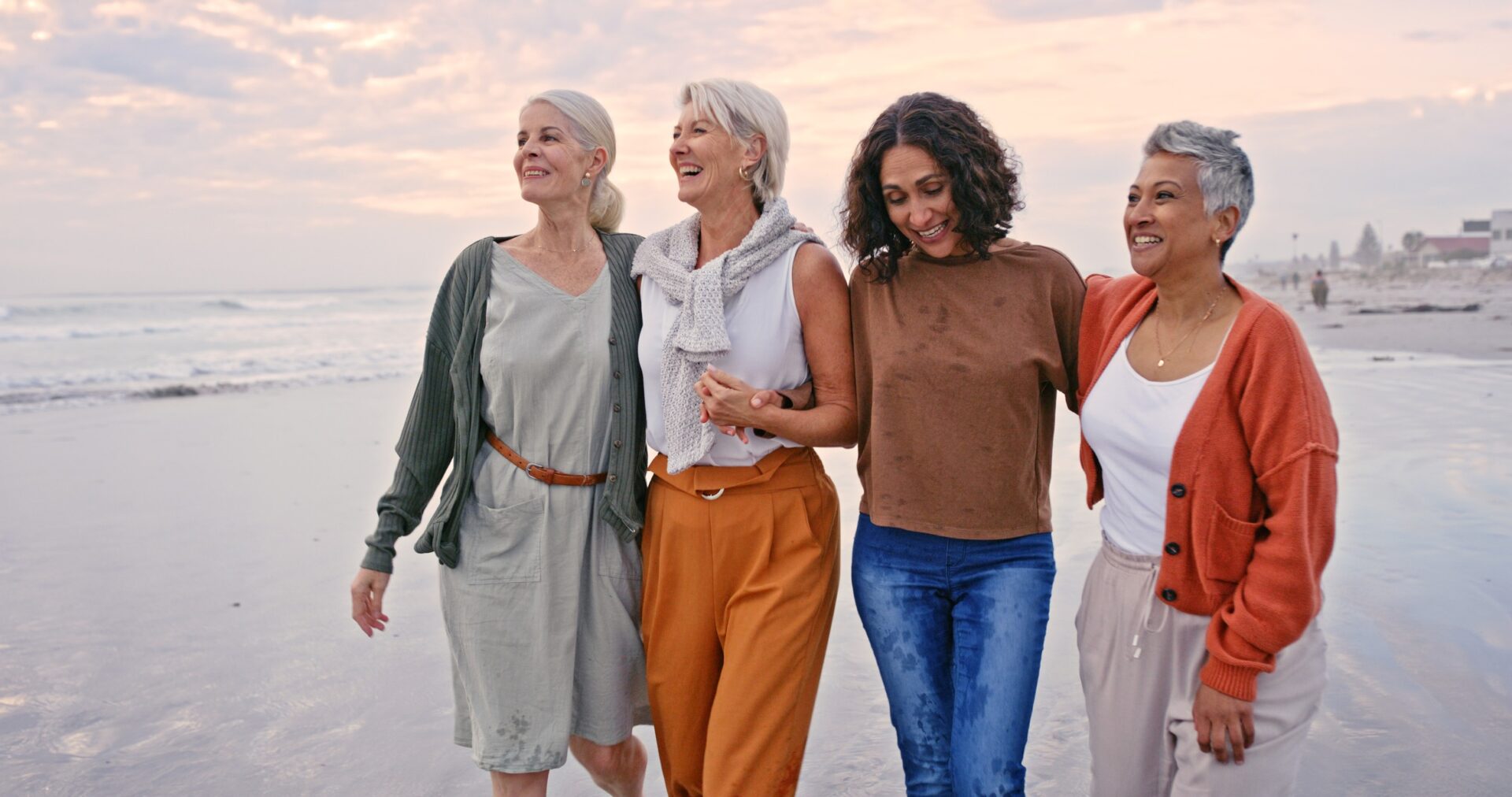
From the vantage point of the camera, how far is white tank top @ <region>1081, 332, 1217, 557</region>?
7.68 ft

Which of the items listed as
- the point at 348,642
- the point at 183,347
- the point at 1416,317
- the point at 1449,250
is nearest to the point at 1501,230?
the point at 1449,250

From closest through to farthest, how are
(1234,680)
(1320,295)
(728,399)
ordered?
(1234,680) < (728,399) < (1320,295)

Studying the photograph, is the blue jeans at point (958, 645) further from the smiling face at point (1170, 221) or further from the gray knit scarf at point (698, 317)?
the smiling face at point (1170, 221)

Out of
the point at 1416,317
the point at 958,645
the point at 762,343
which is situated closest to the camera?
the point at 958,645

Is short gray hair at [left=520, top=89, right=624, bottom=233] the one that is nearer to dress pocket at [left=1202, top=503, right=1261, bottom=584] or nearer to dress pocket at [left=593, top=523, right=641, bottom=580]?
dress pocket at [left=593, top=523, right=641, bottom=580]

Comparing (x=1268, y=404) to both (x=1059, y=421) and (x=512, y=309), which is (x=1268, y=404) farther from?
(x=1059, y=421)

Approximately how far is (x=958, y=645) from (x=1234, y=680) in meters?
0.73

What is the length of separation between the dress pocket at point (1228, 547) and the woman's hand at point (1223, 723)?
23cm

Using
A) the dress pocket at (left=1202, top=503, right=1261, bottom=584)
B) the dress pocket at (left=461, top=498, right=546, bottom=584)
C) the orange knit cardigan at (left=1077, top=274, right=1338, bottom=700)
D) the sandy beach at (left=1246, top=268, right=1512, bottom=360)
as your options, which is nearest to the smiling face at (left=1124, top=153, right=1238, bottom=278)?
the orange knit cardigan at (left=1077, top=274, right=1338, bottom=700)

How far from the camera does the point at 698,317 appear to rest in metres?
2.86

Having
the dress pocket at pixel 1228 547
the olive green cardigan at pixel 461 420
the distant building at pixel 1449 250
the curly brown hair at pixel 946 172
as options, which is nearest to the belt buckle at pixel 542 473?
the olive green cardigan at pixel 461 420

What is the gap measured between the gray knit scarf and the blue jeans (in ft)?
1.73

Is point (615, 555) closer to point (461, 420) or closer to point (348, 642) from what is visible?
point (461, 420)

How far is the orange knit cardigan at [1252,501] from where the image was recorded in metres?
2.15
